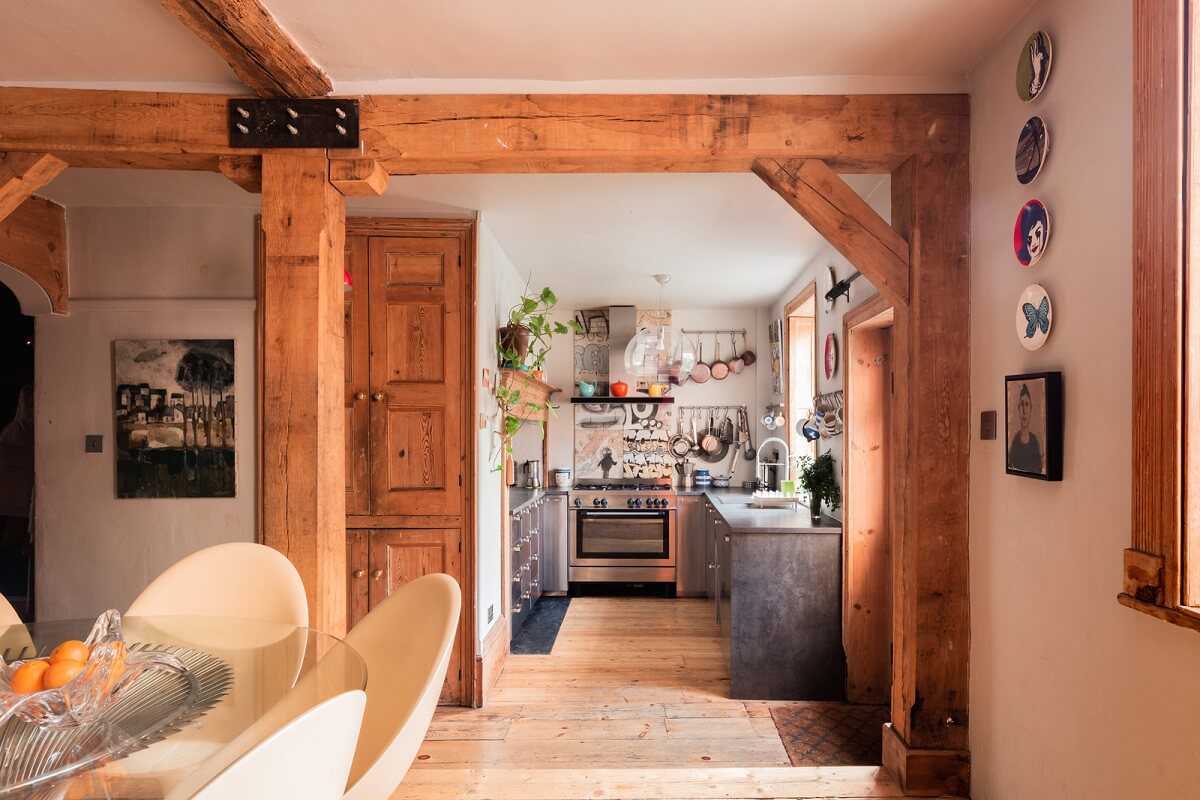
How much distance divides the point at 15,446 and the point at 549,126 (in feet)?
12.3

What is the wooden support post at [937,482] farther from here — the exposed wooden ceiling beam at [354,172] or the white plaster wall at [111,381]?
the white plaster wall at [111,381]

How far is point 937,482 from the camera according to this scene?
2.26m

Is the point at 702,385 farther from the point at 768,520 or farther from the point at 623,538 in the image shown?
the point at 768,520

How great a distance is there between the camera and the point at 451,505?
3.44 meters

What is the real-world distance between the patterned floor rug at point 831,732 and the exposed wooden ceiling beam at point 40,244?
4.01 m

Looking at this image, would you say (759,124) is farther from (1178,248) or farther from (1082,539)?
(1082,539)

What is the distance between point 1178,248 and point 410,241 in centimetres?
306

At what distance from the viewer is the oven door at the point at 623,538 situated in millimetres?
5754

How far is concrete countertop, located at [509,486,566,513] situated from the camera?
15.3 ft

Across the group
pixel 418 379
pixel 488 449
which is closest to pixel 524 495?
pixel 488 449

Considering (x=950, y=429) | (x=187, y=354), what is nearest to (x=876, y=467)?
(x=950, y=429)

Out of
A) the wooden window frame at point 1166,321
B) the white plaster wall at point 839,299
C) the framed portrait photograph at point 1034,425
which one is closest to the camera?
the wooden window frame at point 1166,321

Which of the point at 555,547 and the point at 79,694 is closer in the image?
the point at 79,694

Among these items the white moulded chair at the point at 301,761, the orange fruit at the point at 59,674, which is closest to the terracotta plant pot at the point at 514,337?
the orange fruit at the point at 59,674
